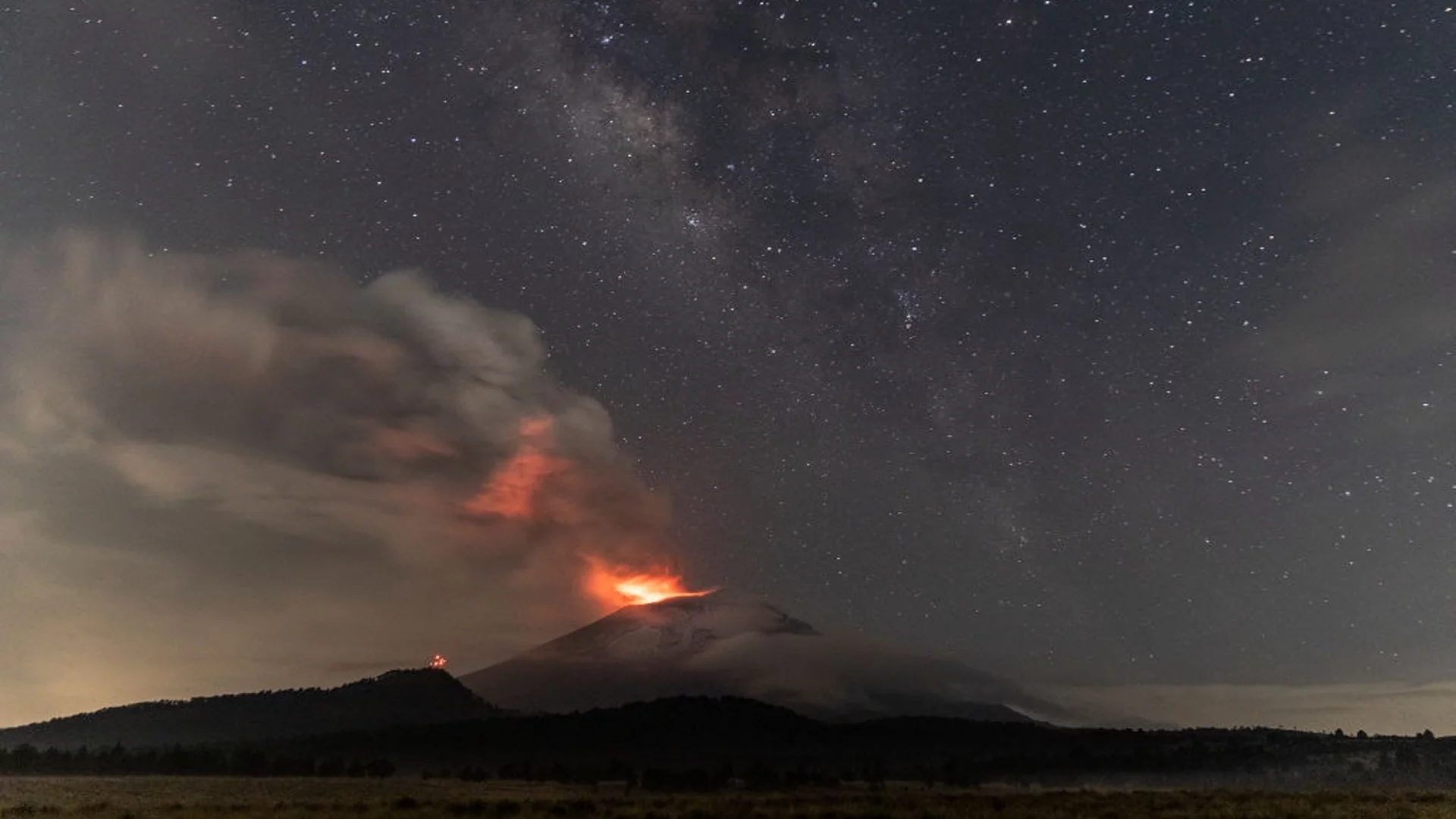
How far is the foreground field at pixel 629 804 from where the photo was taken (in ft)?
152

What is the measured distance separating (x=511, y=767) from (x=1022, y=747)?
8467 cm

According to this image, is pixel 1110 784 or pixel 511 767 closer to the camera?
pixel 1110 784

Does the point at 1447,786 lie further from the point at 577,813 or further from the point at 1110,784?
the point at 577,813

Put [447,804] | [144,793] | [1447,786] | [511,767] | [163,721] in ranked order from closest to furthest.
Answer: [447,804]
[144,793]
[1447,786]
[511,767]
[163,721]

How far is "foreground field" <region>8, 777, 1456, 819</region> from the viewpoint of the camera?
46344mm

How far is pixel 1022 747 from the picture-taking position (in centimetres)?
16500

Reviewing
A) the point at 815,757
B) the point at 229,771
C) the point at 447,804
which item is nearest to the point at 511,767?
the point at 229,771

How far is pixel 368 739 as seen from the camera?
159125 millimetres

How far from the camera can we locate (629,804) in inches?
2218

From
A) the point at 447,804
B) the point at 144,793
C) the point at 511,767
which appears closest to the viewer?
the point at 447,804

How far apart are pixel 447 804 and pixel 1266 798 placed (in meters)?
43.8

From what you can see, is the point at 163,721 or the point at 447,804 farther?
the point at 163,721

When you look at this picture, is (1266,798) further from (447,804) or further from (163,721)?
(163,721)

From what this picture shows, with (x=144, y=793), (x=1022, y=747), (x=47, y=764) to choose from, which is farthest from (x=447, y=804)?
(x=1022, y=747)
